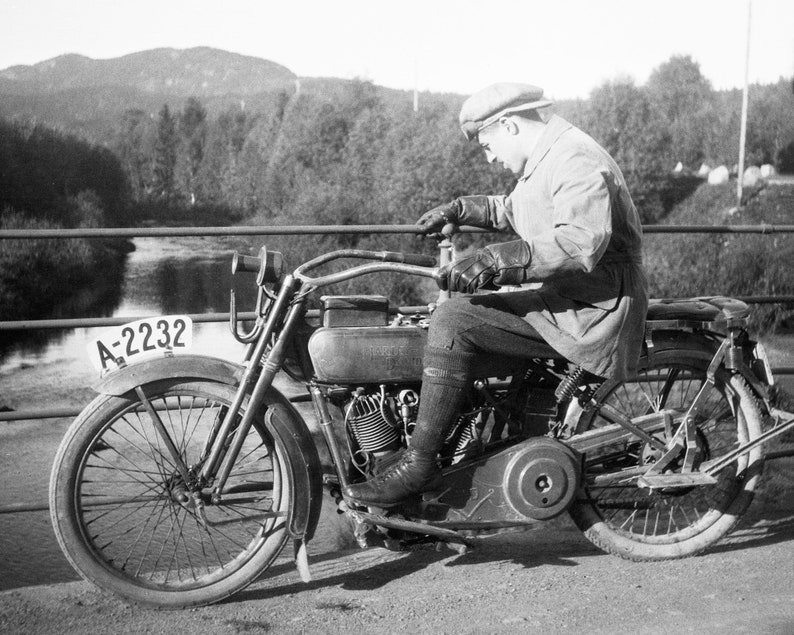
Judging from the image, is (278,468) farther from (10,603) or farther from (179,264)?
(179,264)

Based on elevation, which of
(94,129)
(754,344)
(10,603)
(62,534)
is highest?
(94,129)

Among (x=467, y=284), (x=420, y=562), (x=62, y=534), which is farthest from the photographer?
(x=420, y=562)

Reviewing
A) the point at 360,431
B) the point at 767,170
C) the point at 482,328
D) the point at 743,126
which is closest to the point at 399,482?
the point at 360,431

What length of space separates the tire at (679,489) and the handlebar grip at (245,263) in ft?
4.16

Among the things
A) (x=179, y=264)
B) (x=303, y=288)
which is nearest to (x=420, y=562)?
A: (x=303, y=288)

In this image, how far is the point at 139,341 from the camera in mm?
2920

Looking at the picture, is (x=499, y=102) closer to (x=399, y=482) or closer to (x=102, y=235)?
(x=399, y=482)

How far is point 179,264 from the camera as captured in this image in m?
9.32

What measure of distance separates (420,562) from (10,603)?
1.38 m

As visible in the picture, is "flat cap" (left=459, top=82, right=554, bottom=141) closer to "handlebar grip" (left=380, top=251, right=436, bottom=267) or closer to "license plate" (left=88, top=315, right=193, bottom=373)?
"handlebar grip" (left=380, top=251, right=436, bottom=267)

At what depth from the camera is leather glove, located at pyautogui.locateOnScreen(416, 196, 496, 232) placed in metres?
3.18

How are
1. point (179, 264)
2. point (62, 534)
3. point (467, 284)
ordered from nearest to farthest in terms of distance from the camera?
1. point (467, 284)
2. point (62, 534)
3. point (179, 264)

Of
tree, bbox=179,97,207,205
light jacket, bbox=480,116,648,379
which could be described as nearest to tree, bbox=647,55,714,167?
tree, bbox=179,97,207,205

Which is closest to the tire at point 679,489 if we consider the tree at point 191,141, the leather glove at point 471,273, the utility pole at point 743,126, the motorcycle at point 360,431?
the motorcycle at point 360,431
